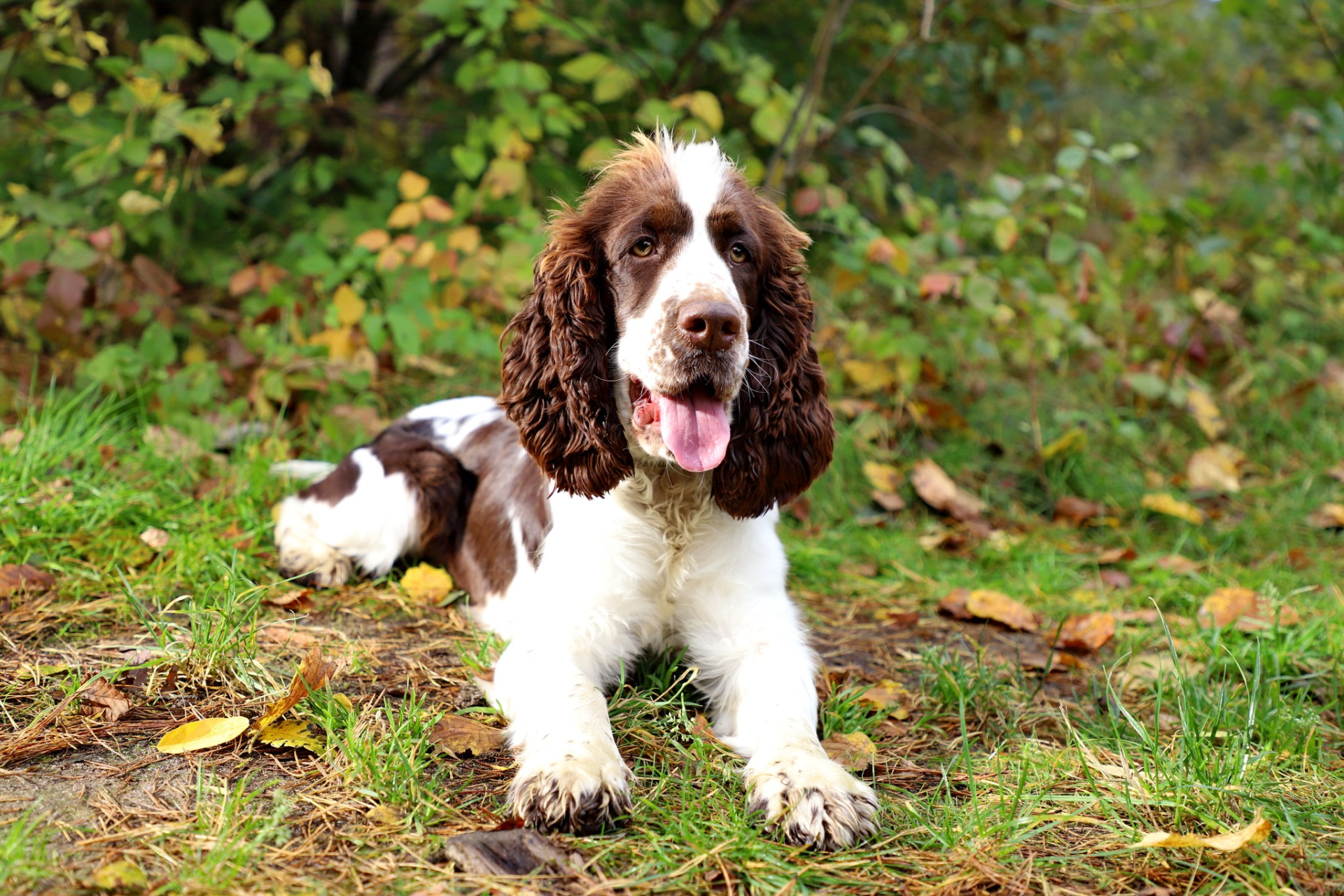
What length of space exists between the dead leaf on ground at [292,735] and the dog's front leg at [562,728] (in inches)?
16.8

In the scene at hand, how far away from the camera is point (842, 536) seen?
455 cm

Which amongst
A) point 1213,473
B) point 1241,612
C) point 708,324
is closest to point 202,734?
point 708,324

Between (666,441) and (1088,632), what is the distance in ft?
5.52

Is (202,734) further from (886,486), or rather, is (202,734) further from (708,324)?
(886,486)

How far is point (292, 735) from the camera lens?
2.34 metres

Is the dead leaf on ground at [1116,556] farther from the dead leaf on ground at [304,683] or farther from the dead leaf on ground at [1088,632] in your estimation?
the dead leaf on ground at [304,683]

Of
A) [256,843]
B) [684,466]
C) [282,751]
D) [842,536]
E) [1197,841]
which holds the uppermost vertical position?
[684,466]

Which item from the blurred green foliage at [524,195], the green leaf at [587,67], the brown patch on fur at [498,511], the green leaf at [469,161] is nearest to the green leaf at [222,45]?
the blurred green foliage at [524,195]

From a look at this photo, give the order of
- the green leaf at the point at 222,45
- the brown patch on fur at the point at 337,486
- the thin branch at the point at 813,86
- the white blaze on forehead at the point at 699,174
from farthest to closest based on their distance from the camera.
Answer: the thin branch at the point at 813,86 < the green leaf at the point at 222,45 < the brown patch on fur at the point at 337,486 < the white blaze on forehead at the point at 699,174

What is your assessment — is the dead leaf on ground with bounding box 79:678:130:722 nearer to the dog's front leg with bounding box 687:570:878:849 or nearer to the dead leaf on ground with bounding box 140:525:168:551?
the dead leaf on ground with bounding box 140:525:168:551

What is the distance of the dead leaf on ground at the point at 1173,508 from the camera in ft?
15.5

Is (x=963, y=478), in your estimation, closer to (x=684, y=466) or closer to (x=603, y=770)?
(x=684, y=466)

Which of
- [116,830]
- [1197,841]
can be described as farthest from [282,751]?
[1197,841]

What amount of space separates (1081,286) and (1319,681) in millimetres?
2330
